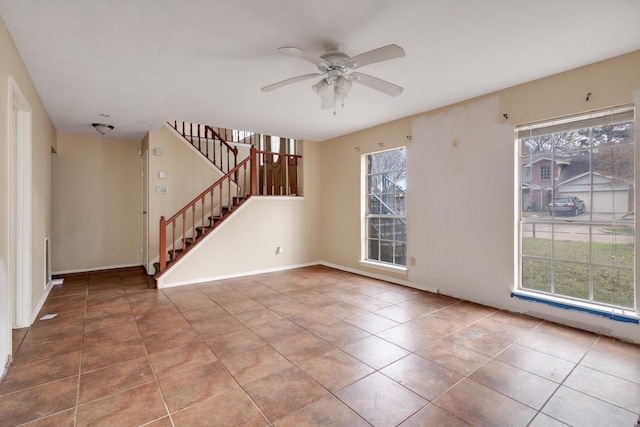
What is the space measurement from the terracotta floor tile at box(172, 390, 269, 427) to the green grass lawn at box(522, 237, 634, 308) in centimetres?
340

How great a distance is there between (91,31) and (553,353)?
4.68 meters

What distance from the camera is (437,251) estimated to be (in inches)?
178

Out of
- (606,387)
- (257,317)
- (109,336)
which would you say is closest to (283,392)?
(257,317)

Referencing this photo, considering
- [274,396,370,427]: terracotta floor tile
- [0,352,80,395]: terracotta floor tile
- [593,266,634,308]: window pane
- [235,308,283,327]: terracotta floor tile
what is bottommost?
[274,396,370,427]: terracotta floor tile

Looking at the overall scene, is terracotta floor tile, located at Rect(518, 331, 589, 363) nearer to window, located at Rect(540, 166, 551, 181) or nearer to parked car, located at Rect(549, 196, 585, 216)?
parked car, located at Rect(549, 196, 585, 216)

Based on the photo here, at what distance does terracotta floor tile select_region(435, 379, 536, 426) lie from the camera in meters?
1.86

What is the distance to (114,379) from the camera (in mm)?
2316

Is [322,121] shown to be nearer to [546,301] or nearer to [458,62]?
[458,62]

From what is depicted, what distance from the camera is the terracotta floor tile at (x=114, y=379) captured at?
214 centimetres

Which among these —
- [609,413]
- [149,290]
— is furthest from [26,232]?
[609,413]

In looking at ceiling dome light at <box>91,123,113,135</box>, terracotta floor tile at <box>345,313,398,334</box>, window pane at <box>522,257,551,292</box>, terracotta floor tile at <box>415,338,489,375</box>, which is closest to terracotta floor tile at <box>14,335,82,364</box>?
terracotta floor tile at <box>345,313,398,334</box>

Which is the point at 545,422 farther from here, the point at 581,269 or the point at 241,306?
the point at 241,306

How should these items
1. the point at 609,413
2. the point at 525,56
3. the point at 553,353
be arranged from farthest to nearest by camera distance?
the point at 525,56, the point at 553,353, the point at 609,413

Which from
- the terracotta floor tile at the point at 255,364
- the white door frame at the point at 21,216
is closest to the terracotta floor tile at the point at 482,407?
the terracotta floor tile at the point at 255,364
